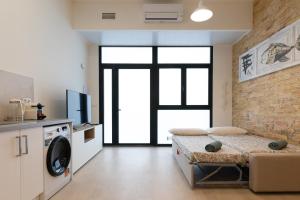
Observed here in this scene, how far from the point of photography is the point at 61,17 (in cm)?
416

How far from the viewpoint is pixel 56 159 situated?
2.82 metres

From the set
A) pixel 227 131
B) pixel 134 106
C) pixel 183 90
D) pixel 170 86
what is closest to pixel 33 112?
pixel 134 106

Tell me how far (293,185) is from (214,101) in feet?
11.2

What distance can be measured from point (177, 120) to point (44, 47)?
361 centimetres

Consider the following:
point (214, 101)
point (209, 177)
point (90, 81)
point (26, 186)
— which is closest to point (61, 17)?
point (90, 81)

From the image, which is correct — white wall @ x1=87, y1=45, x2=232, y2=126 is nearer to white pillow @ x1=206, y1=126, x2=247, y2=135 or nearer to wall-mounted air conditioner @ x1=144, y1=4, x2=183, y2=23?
white pillow @ x1=206, y1=126, x2=247, y2=135

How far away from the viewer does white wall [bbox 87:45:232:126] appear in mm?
6004

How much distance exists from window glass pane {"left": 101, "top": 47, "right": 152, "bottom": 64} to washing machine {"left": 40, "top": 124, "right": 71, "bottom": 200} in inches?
127

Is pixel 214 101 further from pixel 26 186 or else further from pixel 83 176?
pixel 26 186

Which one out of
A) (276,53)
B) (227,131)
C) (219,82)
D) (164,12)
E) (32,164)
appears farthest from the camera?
(219,82)

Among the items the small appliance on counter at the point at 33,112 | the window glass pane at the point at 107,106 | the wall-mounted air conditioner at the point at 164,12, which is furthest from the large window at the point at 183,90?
the small appliance on counter at the point at 33,112

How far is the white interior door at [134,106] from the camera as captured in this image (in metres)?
6.08

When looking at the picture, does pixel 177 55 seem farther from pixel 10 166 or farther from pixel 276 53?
pixel 10 166

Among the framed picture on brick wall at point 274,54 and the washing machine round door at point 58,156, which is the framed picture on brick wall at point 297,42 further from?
the washing machine round door at point 58,156
